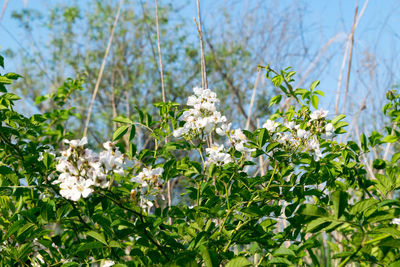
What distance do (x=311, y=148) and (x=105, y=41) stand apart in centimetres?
611

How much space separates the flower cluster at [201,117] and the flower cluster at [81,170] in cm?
22

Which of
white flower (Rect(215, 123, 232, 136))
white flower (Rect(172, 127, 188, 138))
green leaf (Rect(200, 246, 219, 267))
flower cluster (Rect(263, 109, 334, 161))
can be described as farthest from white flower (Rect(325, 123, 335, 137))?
green leaf (Rect(200, 246, 219, 267))

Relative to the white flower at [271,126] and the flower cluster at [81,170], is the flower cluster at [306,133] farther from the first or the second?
the flower cluster at [81,170]

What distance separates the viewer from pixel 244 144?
0.92 m

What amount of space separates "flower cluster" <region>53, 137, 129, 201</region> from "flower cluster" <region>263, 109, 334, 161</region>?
371 mm

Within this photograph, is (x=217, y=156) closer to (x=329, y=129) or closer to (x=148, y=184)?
(x=148, y=184)

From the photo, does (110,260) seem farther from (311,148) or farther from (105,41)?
(105,41)

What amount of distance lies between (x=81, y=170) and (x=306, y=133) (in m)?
0.49

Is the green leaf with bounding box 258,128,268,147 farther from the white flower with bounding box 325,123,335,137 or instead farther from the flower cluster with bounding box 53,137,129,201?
the flower cluster with bounding box 53,137,129,201

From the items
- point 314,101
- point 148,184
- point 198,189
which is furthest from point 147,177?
point 314,101

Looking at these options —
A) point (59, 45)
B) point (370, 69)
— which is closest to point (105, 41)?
point (59, 45)

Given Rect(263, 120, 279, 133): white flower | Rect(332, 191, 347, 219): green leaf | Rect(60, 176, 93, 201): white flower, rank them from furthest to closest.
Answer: Rect(263, 120, 279, 133): white flower, Rect(60, 176, 93, 201): white flower, Rect(332, 191, 347, 219): green leaf

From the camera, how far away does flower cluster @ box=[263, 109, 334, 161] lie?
2.95ft

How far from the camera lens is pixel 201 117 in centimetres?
97
